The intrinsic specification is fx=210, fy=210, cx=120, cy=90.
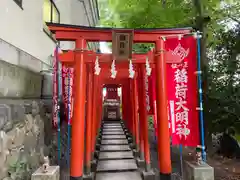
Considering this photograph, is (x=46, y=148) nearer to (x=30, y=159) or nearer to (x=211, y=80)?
(x=30, y=159)

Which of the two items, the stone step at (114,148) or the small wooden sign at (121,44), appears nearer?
the small wooden sign at (121,44)

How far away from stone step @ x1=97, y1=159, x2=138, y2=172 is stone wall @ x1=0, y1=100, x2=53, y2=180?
2.91 m

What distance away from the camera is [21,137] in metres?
4.60

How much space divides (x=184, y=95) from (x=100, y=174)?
4850 millimetres

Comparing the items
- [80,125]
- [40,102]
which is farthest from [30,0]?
[80,125]

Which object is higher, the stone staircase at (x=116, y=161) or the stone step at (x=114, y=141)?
the stone step at (x=114, y=141)

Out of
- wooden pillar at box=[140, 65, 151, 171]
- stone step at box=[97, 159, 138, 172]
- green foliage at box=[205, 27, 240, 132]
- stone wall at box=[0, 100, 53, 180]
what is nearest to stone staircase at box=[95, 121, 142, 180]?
stone step at box=[97, 159, 138, 172]

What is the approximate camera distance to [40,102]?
6.14 m

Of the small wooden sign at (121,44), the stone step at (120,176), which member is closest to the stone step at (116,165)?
the stone step at (120,176)

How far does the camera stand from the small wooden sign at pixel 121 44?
5.06m

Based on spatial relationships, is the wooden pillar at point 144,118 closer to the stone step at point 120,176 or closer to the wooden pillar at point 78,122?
the stone step at point 120,176

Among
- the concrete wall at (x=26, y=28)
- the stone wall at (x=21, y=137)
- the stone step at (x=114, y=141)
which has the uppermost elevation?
the concrete wall at (x=26, y=28)

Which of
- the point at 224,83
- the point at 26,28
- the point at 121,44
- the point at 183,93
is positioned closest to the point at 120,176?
the point at 183,93

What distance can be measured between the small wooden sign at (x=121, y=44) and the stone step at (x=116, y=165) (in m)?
5.15
